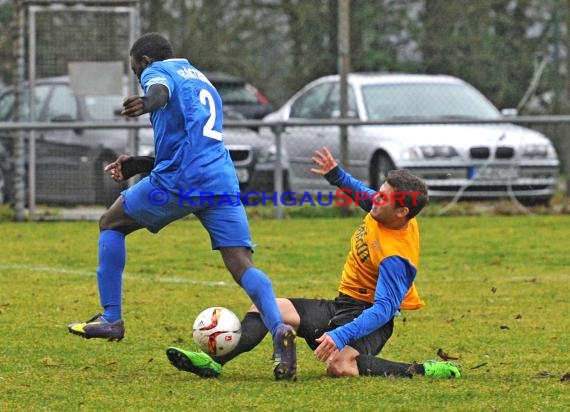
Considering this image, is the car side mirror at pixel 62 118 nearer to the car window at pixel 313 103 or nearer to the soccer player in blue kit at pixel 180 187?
the car window at pixel 313 103

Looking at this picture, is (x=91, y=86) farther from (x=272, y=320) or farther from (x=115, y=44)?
(x=272, y=320)

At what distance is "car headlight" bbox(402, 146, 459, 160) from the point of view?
1544cm

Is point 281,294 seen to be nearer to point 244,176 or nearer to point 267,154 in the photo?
point 244,176

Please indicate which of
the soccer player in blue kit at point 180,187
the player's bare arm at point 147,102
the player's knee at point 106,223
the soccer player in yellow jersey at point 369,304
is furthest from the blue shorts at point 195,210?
the player's bare arm at point 147,102

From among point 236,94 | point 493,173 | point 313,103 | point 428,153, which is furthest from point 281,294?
point 236,94

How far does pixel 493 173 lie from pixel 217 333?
30.2 feet

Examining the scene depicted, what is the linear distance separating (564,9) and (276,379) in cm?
1321

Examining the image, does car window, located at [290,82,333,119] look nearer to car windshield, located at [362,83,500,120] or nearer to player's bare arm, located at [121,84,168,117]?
car windshield, located at [362,83,500,120]

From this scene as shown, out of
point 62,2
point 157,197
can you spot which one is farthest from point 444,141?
point 157,197

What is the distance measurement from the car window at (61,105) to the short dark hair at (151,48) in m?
9.08

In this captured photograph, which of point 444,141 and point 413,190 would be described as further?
point 444,141

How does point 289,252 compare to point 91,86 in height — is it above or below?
below

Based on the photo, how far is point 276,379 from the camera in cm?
670

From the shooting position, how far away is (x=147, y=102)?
6.63 m
